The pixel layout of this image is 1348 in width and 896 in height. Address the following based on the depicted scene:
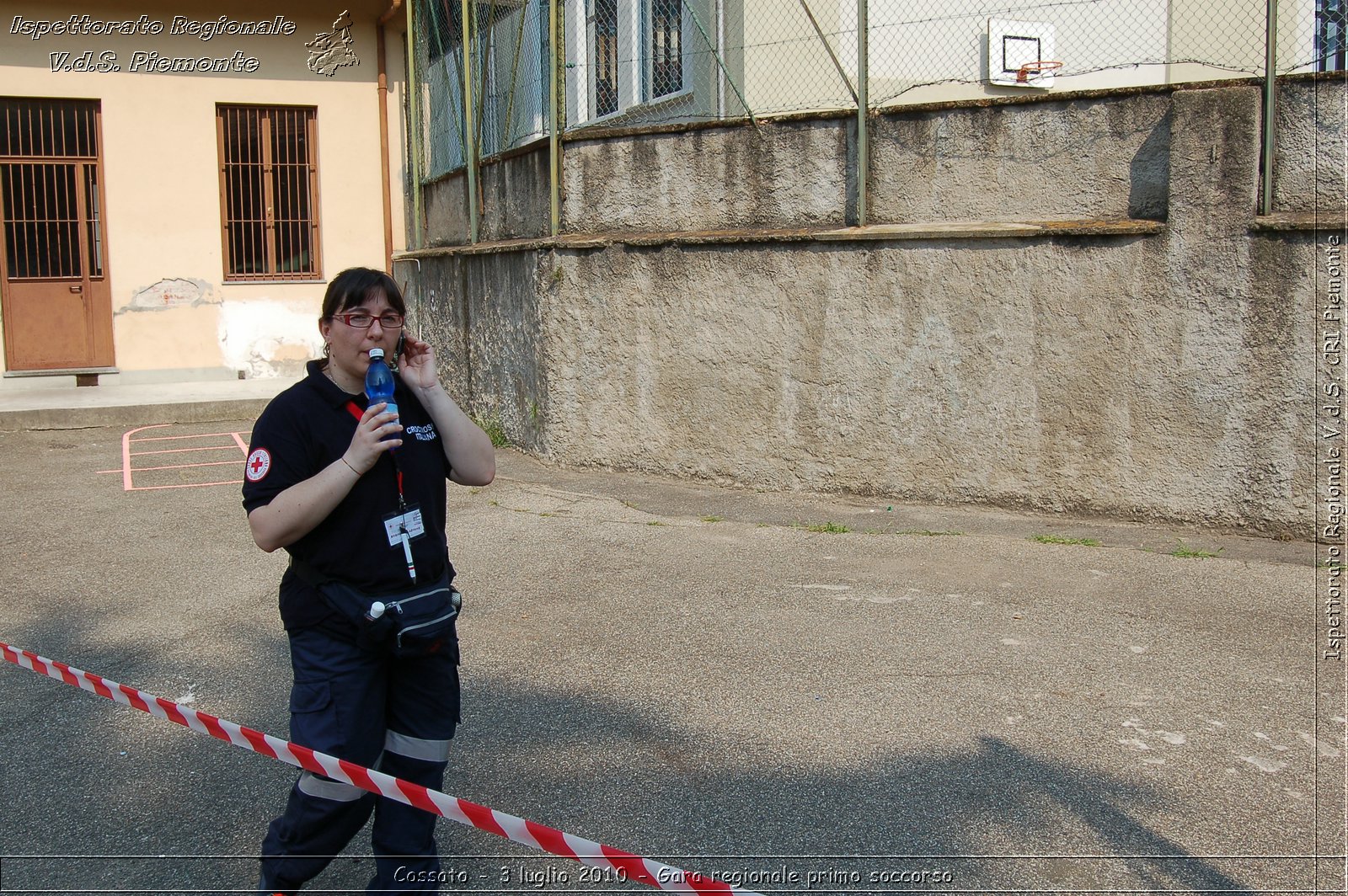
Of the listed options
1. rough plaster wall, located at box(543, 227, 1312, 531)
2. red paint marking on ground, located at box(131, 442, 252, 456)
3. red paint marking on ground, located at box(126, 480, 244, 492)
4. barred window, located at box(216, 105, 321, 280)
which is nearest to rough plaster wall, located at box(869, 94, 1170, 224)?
rough plaster wall, located at box(543, 227, 1312, 531)

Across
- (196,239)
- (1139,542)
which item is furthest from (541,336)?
(196,239)

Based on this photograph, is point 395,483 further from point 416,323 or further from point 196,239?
point 196,239

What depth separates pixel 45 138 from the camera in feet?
46.9

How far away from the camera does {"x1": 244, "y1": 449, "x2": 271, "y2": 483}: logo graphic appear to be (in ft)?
9.41

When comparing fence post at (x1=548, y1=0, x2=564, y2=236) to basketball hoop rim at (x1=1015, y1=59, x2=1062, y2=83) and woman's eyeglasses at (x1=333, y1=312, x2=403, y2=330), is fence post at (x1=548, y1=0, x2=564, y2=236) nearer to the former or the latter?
basketball hoop rim at (x1=1015, y1=59, x2=1062, y2=83)

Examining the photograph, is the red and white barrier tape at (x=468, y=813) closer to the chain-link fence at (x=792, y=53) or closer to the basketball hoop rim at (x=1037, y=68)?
the chain-link fence at (x=792, y=53)

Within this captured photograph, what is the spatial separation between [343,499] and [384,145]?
13651 millimetres

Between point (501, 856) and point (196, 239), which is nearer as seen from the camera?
point (501, 856)

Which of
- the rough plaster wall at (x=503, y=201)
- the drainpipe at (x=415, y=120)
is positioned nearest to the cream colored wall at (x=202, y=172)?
the drainpipe at (x=415, y=120)

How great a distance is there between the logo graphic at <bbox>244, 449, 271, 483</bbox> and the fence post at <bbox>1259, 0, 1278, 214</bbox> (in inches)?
233

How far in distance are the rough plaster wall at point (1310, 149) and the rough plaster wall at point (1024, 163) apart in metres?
0.64

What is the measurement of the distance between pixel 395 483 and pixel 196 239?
13.3 meters

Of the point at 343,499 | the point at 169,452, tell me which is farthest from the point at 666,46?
the point at 343,499

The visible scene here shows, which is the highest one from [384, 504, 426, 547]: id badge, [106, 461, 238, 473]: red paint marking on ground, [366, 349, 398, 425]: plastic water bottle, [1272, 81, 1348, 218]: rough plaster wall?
[1272, 81, 1348, 218]: rough plaster wall
